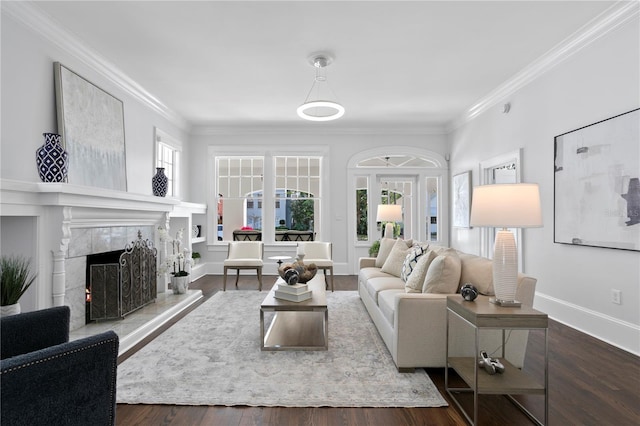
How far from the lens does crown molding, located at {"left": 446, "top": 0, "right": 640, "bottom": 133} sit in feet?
9.83

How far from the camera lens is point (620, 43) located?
3.09 m

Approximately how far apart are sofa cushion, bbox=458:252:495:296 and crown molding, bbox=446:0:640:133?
2518mm

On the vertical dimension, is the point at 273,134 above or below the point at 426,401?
above

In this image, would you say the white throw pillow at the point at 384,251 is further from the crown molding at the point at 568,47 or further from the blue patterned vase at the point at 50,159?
the blue patterned vase at the point at 50,159

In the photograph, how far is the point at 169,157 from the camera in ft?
20.9

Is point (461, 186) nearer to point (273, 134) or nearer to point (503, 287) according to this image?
point (273, 134)

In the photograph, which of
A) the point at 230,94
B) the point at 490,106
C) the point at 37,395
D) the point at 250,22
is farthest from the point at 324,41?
the point at 37,395

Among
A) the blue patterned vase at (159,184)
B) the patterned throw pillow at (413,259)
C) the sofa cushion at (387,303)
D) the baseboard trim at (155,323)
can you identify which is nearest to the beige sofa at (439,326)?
the sofa cushion at (387,303)

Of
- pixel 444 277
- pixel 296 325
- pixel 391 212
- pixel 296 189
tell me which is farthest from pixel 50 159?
pixel 296 189

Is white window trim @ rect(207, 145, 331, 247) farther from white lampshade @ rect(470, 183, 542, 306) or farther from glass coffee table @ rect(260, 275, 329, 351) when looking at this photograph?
white lampshade @ rect(470, 183, 542, 306)

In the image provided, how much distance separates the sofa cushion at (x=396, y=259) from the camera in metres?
4.11

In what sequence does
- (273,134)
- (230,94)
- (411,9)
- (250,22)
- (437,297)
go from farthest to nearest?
(273,134) → (230,94) → (250,22) → (411,9) → (437,297)

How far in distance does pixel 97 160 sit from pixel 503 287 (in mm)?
4191

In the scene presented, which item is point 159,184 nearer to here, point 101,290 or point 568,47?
point 101,290
